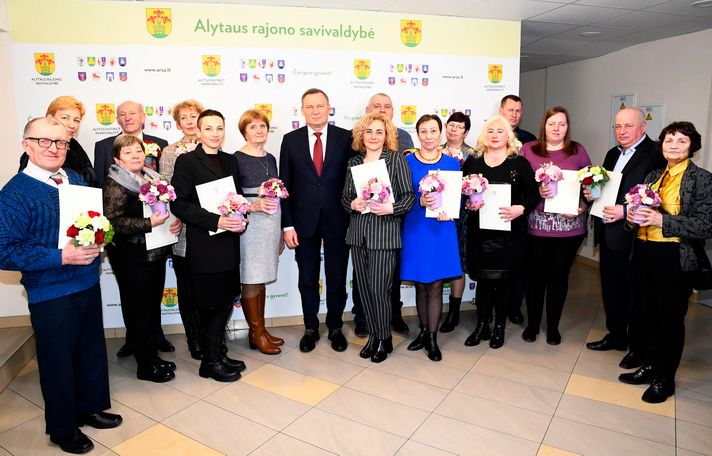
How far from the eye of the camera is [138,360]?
3592 mm

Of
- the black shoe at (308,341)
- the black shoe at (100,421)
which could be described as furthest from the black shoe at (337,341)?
the black shoe at (100,421)

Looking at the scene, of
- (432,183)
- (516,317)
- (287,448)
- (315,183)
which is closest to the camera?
(287,448)

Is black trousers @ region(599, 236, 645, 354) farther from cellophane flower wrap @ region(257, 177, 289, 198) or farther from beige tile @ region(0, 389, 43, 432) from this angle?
beige tile @ region(0, 389, 43, 432)

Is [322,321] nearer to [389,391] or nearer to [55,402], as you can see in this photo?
[389,391]

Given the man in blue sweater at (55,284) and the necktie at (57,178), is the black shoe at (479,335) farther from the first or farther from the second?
the necktie at (57,178)

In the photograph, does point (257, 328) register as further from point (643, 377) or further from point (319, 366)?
point (643, 377)

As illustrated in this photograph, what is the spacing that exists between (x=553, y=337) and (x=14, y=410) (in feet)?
13.6

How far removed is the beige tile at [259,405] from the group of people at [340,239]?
199 millimetres

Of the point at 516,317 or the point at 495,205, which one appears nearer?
the point at 495,205

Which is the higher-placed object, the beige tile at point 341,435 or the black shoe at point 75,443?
the black shoe at point 75,443

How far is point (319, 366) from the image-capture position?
385 centimetres

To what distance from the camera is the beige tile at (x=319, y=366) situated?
366 centimetres

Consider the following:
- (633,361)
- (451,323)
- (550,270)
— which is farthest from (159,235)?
(633,361)

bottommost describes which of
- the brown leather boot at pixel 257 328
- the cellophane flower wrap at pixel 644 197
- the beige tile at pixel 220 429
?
the beige tile at pixel 220 429
